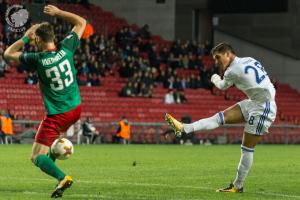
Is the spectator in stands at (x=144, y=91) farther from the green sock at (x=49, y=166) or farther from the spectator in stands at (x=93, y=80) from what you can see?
the green sock at (x=49, y=166)

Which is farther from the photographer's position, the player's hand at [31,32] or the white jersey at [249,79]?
the white jersey at [249,79]

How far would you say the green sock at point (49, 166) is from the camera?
11266 millimetres

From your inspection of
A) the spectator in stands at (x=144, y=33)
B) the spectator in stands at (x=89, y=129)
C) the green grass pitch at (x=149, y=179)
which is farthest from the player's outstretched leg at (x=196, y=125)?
the spectator in stands at (x=144, y=33)

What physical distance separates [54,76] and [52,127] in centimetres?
70

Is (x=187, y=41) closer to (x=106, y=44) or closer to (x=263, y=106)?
(x=106, y=44)

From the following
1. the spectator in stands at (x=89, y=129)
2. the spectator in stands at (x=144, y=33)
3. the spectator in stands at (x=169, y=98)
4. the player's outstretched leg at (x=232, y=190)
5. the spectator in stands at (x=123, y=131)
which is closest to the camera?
the player's outstretched leg at (x=232, y=190)

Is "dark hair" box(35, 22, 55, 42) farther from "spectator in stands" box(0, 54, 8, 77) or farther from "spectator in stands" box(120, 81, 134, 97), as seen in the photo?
"spectator in stands" box(120, 81, 134, 97)

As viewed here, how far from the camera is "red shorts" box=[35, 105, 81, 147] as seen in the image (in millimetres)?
11477

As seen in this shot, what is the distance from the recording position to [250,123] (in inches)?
501

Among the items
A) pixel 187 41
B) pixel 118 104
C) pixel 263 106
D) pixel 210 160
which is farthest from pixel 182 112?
pixel 263 106

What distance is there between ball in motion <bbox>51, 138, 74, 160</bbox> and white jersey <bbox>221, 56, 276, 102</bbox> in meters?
2.59

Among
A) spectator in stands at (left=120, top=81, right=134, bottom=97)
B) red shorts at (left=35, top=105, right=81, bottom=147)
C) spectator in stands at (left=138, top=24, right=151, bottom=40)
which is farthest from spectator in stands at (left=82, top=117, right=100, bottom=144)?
red shorts at (left=35, top=105, right=81, bottom=147)

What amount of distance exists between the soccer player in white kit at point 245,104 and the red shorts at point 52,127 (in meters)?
1.92

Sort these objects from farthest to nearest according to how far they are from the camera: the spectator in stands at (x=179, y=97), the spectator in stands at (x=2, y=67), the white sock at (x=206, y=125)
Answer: the spectator in stands at (x=179, y=97) → the spectator in stands at (x=2, y=67) → the white sock at (x=206, y=125)
